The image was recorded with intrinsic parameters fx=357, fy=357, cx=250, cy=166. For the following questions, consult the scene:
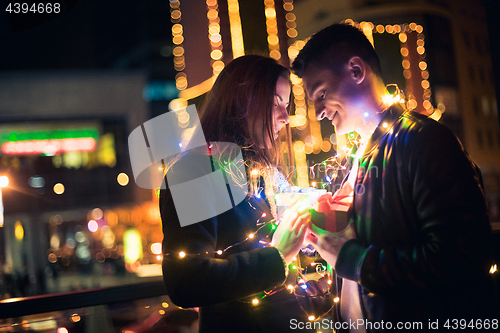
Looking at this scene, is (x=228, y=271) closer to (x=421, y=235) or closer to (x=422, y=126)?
(x=421, y=235)

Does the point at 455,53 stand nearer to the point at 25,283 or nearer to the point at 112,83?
the point at 112,83

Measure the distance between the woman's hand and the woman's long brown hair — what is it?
419 mm

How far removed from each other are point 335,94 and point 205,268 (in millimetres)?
1064

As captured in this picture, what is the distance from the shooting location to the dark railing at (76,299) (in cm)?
235

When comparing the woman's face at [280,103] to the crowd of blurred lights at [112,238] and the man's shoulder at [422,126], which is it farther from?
the crowd of blurred lights at [112,238]

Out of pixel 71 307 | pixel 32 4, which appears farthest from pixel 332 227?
pixel 32 4

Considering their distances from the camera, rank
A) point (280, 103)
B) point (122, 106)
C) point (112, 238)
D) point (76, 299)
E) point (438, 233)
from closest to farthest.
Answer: point (438, 233), point (280, 103), point (76, 299), point (122, 106), point (112, 238)

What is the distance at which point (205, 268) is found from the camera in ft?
4.61

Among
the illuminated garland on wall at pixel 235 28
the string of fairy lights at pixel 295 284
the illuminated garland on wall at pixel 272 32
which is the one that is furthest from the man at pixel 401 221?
the illuminated garland on wall at pixel 272 32

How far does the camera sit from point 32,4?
2678 millimetres

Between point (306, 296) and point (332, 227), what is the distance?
0.44 metres

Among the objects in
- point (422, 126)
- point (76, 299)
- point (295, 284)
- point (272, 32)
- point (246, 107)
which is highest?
point (272, 32)

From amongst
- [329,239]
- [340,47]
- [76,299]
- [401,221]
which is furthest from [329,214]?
[76,299]

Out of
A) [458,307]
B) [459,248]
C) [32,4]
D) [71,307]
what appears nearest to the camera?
[459,248]
